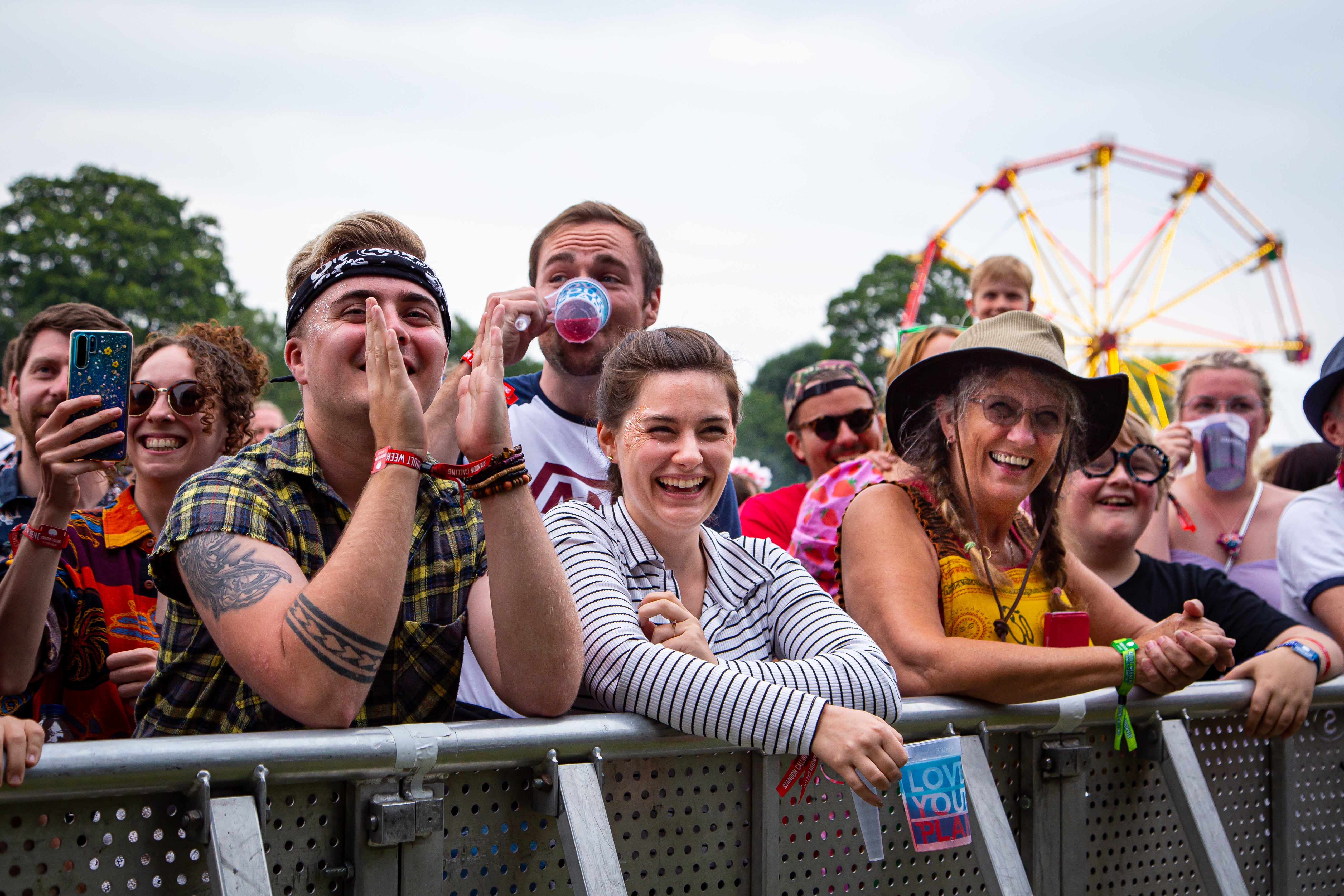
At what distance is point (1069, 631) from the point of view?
8.64 ft

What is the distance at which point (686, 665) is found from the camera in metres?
2.03

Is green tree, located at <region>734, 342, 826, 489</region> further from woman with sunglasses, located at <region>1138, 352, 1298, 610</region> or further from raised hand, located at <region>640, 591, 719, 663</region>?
raised hand, located at <region>640, 591, 719, 663</region>

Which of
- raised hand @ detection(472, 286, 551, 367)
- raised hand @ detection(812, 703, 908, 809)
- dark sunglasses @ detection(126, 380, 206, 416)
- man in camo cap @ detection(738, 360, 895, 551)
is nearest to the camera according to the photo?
raised hand @ detection(812, 703, 908, 809)

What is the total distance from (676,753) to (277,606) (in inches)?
30.4

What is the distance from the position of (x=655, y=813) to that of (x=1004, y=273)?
418cm

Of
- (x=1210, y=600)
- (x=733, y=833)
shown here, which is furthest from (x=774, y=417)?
(x=733, y=833)

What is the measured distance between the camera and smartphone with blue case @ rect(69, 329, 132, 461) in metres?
2.32

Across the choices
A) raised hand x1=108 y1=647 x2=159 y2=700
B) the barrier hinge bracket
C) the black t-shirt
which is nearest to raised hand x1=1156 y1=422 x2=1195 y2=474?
the black t-shirt

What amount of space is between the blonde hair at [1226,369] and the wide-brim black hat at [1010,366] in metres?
1.80

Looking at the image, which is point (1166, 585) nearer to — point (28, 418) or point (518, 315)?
point (518, 315)

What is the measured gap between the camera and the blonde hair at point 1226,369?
4566 mm

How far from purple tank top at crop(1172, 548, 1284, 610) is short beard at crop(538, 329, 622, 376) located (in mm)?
2130

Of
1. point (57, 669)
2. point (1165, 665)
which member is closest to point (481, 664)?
point (57, 669)

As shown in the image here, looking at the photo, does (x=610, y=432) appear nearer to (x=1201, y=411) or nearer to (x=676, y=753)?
(x=676, y=753)
